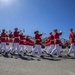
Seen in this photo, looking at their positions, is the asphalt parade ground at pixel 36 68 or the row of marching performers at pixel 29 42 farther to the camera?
the row of marching performers at pixel 29 42

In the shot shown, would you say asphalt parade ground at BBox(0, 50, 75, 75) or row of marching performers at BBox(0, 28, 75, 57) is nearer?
asphalt parade ground at BBox(0, 50, 75, 75)

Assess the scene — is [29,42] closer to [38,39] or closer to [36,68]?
[38,39]

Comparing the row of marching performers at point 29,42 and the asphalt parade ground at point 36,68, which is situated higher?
the row of marching performers at point 29,42

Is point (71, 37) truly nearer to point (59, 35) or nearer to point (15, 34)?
point (59, 35)

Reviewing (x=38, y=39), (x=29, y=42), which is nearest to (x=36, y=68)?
(x=38, y=39)

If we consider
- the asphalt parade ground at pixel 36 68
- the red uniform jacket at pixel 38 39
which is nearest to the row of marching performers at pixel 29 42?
the red uniform jacket at pixel 38 39

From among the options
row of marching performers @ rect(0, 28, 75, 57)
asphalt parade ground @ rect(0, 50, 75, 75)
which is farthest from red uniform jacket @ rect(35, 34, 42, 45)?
asphalt parade ground @ rect(0, 50, 75, 75)

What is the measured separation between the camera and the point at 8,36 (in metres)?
24.6

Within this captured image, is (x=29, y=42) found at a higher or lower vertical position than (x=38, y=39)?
higher

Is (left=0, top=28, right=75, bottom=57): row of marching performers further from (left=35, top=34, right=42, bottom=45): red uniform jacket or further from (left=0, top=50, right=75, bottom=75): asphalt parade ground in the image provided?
(left=0, top=50, right=75, bottom=75): asphalt parade ground

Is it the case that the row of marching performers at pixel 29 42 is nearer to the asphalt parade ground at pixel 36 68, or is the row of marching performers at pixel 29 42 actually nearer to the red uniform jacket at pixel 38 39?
the red uniform jacket at pixel 38 39

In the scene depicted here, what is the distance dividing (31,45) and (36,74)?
50.3 ft

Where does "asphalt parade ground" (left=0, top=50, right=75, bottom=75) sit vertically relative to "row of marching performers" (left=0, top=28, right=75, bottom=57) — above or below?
below

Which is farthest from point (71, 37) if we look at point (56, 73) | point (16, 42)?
point (56, 73)
